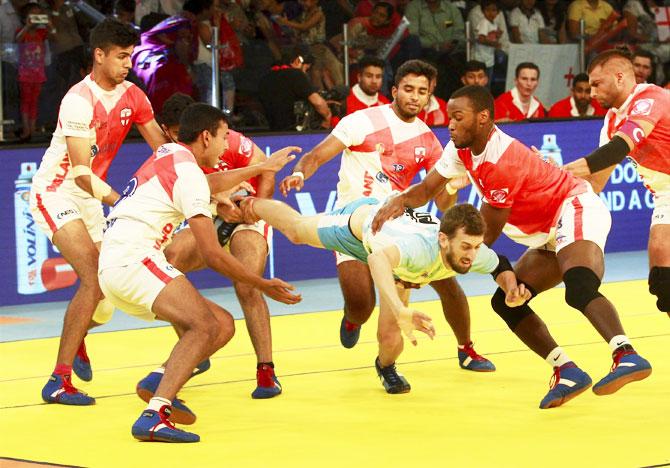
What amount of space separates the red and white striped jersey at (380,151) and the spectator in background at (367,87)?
4148 mm

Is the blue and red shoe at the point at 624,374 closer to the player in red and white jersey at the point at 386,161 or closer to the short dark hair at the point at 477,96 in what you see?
the short dark hair at the point at 477,96

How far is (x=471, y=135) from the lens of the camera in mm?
7980

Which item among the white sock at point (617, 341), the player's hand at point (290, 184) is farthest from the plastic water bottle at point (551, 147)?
the white sock at point (617, 341)

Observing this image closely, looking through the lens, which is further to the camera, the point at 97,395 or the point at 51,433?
the point at 97,395

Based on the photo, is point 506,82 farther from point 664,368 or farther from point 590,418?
point 590,418

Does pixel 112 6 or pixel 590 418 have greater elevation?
pixel 112 6

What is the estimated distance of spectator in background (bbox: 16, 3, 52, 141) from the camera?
12.2 m

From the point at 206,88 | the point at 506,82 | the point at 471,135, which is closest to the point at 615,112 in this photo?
the point at 471,135

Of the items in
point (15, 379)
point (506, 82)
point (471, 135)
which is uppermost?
point (471, 135)

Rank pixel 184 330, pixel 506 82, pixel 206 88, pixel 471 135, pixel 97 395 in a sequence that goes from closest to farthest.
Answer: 1. pixel 184 330
2. pixel 471 135
3. pixel 97 395
4. pixel 206 88
5. pixel 506 82

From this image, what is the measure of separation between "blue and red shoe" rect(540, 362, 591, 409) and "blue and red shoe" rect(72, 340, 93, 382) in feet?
10.2

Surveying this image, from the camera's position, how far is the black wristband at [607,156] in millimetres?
7848

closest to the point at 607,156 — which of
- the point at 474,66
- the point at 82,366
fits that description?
the point at 82,366

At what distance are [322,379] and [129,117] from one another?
7.39 ft
